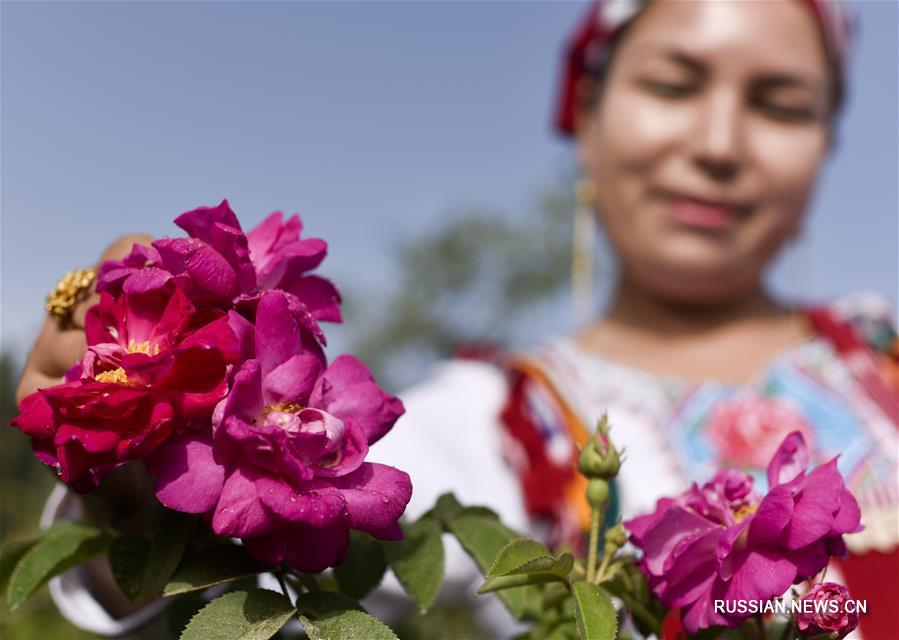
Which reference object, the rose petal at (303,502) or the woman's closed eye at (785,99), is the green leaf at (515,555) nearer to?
the rose petal at (303,502)

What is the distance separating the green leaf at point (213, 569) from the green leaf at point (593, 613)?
167mm

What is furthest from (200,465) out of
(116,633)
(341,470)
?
(116,633)

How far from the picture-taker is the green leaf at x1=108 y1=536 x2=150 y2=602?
52 cm

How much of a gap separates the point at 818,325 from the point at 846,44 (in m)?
0.48

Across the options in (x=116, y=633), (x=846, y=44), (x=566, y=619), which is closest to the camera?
(x=566, y=619)

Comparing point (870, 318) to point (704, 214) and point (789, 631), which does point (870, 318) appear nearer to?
point (704, 214)

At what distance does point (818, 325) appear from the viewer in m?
1.45

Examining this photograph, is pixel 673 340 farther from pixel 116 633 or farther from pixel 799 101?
pixel 116 633

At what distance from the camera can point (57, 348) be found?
0.56 meters

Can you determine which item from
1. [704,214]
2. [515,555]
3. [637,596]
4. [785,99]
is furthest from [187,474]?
[785,99]

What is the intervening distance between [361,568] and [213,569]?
0.39 ft

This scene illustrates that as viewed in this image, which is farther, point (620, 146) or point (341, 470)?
point (620, 146)

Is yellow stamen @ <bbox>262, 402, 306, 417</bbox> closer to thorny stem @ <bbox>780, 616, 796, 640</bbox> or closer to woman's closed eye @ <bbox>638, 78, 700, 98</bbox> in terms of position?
thorny stem @ <bbox>780, 616, 796, 640</bbox>

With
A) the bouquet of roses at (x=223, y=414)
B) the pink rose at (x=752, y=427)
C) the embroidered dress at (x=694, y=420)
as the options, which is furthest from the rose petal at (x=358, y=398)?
the pink rose at (x=752, y=427)
